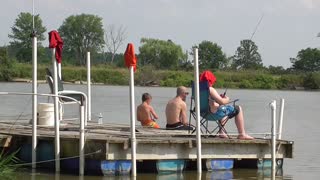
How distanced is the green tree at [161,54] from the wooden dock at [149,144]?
83619 mm

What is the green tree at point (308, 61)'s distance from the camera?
118 metres

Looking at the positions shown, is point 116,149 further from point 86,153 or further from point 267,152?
point 267,152

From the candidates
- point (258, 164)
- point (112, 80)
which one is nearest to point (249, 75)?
point (112, 80)

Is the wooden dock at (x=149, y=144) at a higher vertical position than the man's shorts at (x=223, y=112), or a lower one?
lower

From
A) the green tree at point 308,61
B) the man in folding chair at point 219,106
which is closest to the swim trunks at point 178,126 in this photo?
the man in folding chair at point 219,106

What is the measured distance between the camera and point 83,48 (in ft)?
353

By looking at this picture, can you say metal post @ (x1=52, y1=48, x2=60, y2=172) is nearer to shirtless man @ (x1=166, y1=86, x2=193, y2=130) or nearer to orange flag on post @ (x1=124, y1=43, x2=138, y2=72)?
orange flag on post @ (x1=124, y1=43, x2=138, y2=72)

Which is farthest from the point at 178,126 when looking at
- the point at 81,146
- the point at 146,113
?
the point at 81,146

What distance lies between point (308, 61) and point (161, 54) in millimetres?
28078

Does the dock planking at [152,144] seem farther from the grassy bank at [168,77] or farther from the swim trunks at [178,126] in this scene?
the grassy bank at [168,77]

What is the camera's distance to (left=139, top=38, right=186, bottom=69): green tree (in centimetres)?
10006

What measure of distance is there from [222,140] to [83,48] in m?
94.3

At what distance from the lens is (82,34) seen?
109 m

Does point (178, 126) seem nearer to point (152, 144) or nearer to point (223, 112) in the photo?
point (223, 112)
